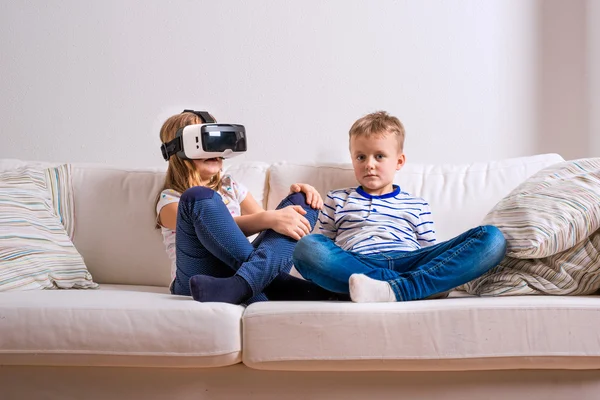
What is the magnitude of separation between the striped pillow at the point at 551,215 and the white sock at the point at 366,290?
332mm

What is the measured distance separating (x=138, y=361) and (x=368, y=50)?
1.43 metres

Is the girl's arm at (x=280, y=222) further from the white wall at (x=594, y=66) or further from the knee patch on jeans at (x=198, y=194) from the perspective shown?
the white wall at (x=594, y=66)

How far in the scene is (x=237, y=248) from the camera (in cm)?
169

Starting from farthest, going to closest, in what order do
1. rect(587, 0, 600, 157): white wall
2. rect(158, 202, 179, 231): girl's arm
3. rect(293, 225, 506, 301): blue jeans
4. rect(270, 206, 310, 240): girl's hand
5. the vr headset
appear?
rect(587, 0, 600, 157): white wall < rect(158, 202, 179, 231): girl's arm < the vr headset < rect(270, 206, 310, 240): girl's hand < rect(293, 225, 506, 301): blue jeans

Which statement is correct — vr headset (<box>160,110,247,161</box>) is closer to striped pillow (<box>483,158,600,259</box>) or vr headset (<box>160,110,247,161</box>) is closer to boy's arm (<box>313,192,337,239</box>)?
boy's arm (<box>313,192,337,239</box>)

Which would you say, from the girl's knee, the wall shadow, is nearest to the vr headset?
the girl's knee

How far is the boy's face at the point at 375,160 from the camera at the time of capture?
200 cm

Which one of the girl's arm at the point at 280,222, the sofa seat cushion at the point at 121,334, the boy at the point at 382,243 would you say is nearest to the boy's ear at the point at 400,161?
the boy at the point at 382,243

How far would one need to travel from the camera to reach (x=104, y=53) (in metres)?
2.55

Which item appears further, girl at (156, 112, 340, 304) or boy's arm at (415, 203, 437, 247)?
boy's arm at (415, 203, 437, 247)

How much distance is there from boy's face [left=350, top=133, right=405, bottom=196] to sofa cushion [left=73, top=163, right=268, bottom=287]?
0.35m

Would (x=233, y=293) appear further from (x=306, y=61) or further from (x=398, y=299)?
(x=306, y=61)

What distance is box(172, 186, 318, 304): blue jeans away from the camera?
1.69 m

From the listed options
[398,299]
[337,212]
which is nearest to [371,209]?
[337,212]
